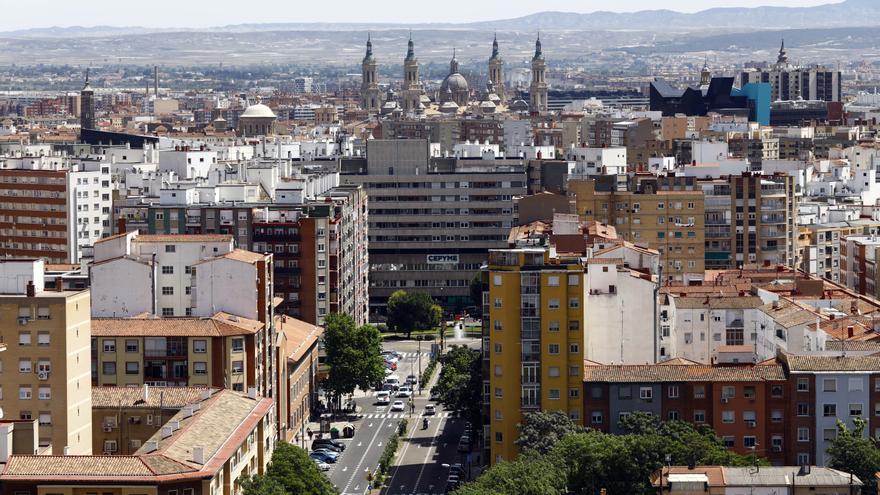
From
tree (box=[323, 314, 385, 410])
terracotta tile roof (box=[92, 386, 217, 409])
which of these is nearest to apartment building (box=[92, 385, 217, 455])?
terracotta tile roof (box=[92, 386, 217, 409])

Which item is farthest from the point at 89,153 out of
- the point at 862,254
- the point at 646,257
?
the point at 646,257

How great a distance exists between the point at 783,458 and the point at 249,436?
15.1 m

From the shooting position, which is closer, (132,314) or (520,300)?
(520,300)

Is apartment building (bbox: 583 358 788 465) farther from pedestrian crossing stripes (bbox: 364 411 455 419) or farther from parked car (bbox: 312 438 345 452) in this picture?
pedestrian crossing stripes (bbox: 364 411 455 419)

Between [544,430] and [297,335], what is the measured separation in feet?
72.3

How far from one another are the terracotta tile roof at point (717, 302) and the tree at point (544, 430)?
14.1 m

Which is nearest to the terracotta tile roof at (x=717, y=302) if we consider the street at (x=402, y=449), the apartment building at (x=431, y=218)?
the street at (x=402, y=449)

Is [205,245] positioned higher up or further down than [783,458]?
higher up

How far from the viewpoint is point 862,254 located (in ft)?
319

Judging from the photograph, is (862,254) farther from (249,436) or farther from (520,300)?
(249,436)

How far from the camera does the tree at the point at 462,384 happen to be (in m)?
73.1

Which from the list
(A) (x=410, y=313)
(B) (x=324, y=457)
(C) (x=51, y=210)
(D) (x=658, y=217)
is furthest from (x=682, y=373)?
(C) (x=51, y=210)

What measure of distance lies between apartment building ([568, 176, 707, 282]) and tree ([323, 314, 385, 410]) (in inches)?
552

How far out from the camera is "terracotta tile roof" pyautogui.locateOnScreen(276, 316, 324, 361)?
79438 mm
